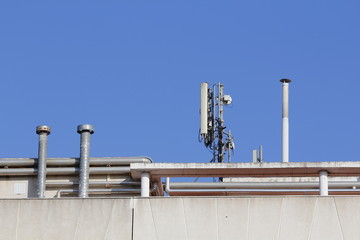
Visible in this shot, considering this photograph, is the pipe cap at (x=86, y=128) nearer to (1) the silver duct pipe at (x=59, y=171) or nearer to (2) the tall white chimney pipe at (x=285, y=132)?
(1) the silver duct pipe at (x=59, y=171)

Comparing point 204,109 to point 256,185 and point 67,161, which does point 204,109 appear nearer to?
point 256,185

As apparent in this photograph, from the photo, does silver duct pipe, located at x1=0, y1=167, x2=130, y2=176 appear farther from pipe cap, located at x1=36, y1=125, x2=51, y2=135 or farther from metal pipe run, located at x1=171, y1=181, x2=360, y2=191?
metal pipe run, located at x1=171, y1=181, x2=360, y2=191

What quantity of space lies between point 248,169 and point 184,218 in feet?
8.92

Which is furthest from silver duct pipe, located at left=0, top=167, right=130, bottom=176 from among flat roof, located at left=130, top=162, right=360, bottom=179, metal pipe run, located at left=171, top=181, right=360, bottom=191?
metal pipe run, located at left=171, top=181, right=360, bottom=191

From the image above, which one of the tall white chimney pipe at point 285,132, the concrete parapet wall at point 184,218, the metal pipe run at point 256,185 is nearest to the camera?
the concrete parapet wall at point 184,218

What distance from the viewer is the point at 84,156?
35.9m

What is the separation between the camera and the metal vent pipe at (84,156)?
35.7m

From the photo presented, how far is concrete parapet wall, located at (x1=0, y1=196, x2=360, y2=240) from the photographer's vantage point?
31.5m

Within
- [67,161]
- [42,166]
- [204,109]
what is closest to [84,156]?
[67,161]

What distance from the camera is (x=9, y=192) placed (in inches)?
1437

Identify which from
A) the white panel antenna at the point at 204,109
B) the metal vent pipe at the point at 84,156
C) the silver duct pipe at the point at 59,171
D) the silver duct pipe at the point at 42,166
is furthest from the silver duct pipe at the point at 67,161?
the white panel antenna at the point at 204,109

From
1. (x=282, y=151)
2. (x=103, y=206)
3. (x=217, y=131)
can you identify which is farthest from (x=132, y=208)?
(x=217, y=131)

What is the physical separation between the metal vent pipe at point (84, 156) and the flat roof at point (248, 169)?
2.18m

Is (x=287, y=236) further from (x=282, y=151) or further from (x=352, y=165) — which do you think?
(x=282, y=151)
